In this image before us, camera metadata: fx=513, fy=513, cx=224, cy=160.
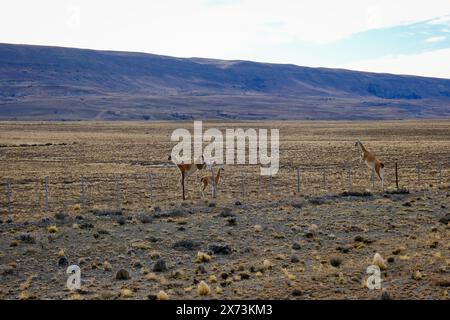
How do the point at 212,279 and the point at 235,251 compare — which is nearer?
A: the point at 212,279

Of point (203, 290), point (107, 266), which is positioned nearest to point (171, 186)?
point (107, 266)

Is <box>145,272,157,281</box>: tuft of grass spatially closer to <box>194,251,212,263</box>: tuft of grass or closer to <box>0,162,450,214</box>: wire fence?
<box>194,251,212,263</box>: tuft of grass

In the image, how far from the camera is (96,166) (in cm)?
4194

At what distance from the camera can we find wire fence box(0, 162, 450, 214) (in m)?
24.0

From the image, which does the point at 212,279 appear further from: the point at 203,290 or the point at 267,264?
the point at 267,264

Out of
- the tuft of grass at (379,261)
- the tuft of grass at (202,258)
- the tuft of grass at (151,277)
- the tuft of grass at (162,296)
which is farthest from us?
the tuft of grass at (202,258)

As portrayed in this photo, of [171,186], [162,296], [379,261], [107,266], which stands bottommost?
[171,186]

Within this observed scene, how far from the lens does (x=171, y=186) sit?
29.6m

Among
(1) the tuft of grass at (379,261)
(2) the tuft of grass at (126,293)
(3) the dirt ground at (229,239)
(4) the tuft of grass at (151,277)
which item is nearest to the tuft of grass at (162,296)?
(3) the dirt ground at (229,239)

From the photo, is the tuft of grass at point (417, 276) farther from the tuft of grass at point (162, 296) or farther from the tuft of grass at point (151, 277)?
the tuft of grass at point (151, 277)

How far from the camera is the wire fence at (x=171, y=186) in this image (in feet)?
78.6

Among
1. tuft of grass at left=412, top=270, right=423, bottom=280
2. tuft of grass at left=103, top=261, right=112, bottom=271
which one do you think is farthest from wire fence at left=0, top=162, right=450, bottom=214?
tuft of grass at left=412, top=270, right=423, bottom=280
